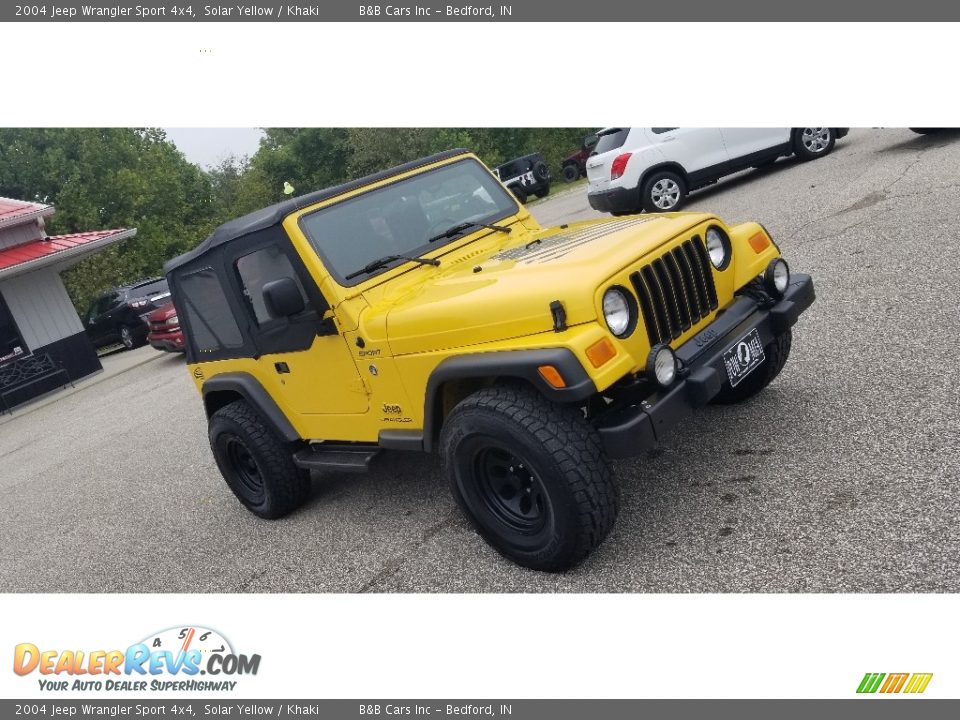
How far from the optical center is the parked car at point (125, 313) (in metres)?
18.1

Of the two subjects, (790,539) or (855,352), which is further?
(855,352)

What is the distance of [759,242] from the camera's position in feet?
14.0

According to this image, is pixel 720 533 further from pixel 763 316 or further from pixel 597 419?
pixel 763 316

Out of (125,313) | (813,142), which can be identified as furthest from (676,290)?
(125,313)

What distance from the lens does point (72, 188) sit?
118 ft

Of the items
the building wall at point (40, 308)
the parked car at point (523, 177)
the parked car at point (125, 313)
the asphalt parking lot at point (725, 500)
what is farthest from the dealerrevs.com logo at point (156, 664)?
the parked car at point (523, 177)

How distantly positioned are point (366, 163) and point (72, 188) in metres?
14.1

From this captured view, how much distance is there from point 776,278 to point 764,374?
819 millimetres

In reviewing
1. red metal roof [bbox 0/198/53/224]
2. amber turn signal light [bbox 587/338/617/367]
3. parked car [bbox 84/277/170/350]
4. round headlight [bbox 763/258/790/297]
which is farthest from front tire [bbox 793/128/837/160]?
red metal roof [bbox 0/198/53/224]

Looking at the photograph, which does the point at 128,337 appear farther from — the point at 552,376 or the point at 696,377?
the point at 696,377

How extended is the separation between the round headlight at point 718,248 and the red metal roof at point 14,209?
50.3ft

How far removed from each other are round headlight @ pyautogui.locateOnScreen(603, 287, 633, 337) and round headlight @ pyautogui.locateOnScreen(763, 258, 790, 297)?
1.14 metres

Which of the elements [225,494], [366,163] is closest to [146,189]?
[366,163]

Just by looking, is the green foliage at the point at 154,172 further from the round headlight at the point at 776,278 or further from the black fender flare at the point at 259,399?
the round headlight at the point at 776,278
